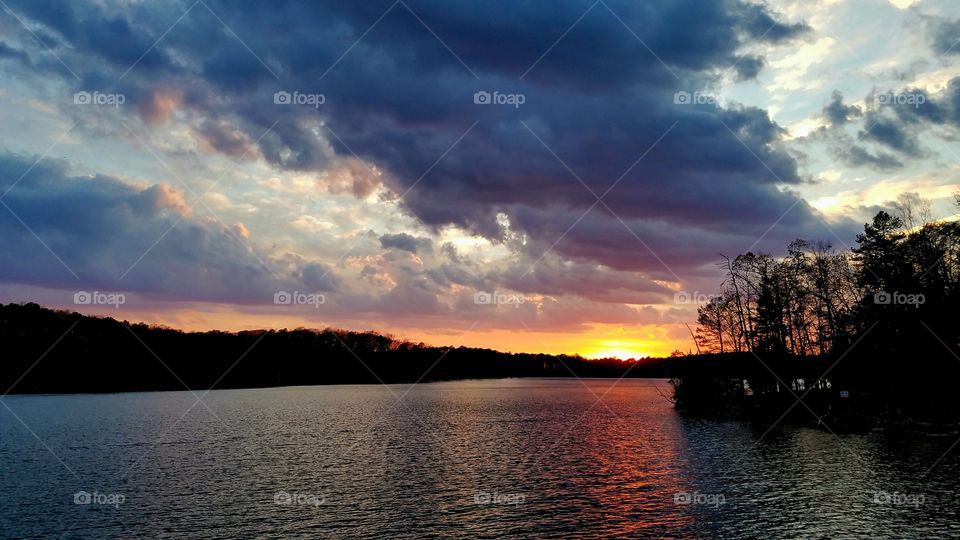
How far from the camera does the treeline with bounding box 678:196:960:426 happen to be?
2598 inches

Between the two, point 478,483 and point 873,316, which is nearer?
→ point 478,483

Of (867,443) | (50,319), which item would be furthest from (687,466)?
(50,319)

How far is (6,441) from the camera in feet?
236

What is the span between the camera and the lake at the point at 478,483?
32031 millimetres

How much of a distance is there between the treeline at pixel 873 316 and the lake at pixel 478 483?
10994 millimetres

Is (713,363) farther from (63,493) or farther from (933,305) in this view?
(63,493)

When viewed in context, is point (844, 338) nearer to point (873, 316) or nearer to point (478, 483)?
point (873, 316)

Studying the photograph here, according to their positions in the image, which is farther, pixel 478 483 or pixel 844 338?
pixel 844 338

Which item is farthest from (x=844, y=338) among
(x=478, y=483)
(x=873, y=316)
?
Result: (x=478, y=483)

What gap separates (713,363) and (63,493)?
9265 cm

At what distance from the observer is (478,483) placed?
4406 centimetres

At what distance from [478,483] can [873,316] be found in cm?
5770

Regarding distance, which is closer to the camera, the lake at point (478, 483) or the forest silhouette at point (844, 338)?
the lake at point (478, 483)

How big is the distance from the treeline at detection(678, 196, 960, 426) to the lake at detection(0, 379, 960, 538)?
11.0m
